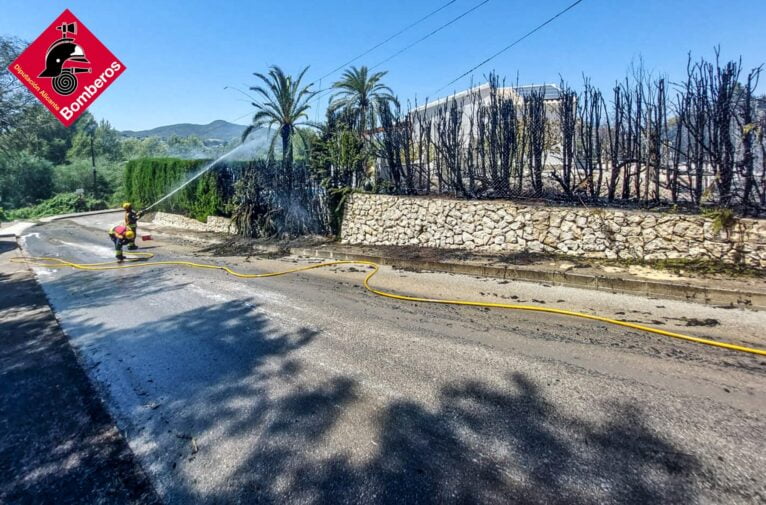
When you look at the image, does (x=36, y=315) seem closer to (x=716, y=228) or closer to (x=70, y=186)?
(x=716, y=228)

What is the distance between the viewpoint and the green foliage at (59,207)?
32031 millimetres

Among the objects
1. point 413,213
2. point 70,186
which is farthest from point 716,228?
point 70,186

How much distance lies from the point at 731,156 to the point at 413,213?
664 centimetres

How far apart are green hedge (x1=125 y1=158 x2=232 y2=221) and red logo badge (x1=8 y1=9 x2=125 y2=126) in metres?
6.15

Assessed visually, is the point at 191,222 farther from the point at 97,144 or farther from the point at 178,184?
the point at 97,144

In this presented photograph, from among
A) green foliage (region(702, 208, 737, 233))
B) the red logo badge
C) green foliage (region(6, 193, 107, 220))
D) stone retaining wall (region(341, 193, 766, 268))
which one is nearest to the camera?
green foliage (region(702, 208, 737, 233))

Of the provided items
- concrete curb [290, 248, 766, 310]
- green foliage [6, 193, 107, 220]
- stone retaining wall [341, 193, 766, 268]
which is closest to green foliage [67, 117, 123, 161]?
green foliage [6, 193, 107, 220]

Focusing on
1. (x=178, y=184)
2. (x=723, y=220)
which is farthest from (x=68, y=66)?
(x=723, y=220)

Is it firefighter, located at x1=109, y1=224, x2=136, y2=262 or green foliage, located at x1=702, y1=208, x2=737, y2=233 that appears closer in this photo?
green foliage, located at x1=702, y1=208, x2=737, y2=233

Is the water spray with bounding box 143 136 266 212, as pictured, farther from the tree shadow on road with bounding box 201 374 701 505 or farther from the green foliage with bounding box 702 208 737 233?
the tree shadow on road with bounding box 201 374 701 505

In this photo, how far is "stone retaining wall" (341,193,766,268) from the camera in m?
6.62

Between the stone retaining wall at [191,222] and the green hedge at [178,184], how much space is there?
0.26m

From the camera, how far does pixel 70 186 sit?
40.8 meters

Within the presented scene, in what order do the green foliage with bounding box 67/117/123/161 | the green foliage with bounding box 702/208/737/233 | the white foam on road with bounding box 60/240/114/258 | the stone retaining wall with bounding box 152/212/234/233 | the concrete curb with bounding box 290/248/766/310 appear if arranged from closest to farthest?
the concrete curb with bounding box 290/248/766/310 < the green foliage with bounding box 702/208/737/233 < the white foam on road with bounding box 60/240/114/258 < the stone retaining wall with bounding box 152/212/234/233 < the green foliage with bounding box 67/117/123/161
